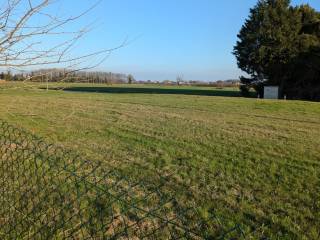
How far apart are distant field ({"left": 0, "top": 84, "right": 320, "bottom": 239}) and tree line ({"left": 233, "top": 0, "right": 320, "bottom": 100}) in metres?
27.1

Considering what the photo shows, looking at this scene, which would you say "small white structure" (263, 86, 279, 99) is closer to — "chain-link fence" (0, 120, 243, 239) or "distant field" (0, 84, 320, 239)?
"distant field" (0, 84, 320, 239)

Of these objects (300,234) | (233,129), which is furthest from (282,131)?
(300,234)

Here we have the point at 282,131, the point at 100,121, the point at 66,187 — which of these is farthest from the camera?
the point at 100,121

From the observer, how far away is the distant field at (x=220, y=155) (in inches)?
230

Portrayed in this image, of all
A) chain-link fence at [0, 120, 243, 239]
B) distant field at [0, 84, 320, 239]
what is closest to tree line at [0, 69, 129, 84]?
distant field at [0, 84, 320, 239]

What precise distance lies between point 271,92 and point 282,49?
176 inches

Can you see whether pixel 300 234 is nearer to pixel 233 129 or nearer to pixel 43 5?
pixel 43 5

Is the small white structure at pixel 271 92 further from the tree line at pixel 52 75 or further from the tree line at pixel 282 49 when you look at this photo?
the tree line at pixel 52 75

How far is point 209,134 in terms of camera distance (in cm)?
1416

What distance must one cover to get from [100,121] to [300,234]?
44.2ft

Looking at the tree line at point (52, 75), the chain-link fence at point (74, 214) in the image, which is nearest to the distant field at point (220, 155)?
the tree line at point (52, 75)

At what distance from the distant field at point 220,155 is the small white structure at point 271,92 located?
26017 millimetres

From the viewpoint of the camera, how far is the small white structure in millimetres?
43469

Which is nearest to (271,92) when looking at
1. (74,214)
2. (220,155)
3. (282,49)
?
(282,49)
